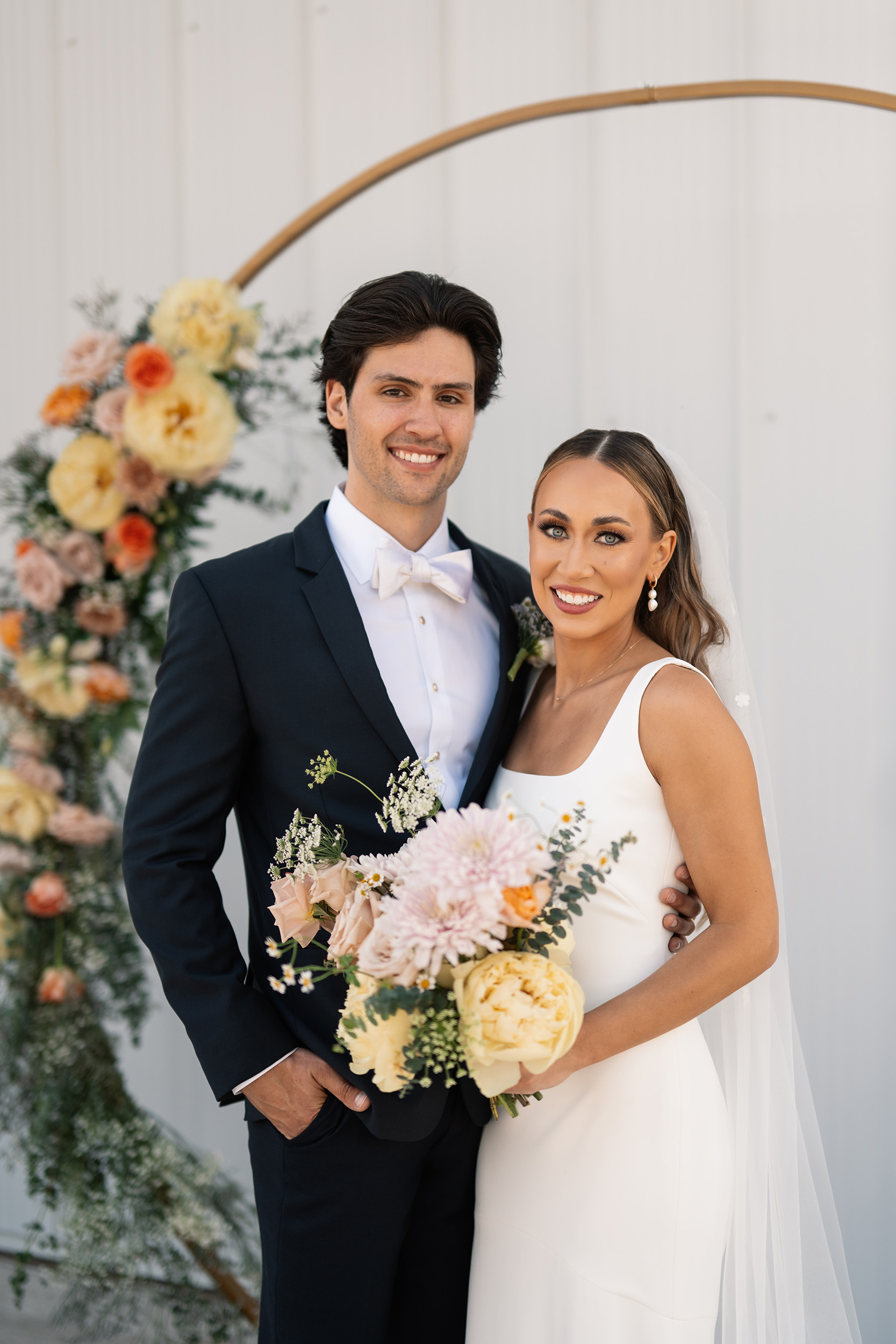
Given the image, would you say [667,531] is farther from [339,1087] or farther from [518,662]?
[339,1087]

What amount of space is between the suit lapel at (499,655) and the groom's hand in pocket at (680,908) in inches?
17.3

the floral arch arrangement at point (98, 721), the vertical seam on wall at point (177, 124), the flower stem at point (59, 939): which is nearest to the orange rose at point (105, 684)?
the floral arch arrangement at point (98, 721)

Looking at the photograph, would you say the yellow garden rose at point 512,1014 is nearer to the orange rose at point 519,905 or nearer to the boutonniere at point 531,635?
the orange rose at point 519,905

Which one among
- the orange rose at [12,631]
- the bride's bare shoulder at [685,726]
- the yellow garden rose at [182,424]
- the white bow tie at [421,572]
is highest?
the yellow garden rose at [182,424]

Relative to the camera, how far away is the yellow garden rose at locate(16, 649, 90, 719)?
261 centimetres

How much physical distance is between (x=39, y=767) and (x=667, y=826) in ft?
5.30

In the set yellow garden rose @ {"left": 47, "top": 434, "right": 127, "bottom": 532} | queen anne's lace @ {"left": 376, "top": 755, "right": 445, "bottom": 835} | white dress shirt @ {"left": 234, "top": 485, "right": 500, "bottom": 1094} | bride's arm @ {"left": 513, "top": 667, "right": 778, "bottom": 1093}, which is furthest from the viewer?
yellow garden rose @ {"left": 47, "top": 434, "right": 127, "bottom": 532}

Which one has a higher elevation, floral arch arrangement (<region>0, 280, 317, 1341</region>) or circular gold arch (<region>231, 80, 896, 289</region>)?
circular gold arch (<region>231, 80, 896, 289</region>)

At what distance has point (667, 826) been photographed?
6.41 ft

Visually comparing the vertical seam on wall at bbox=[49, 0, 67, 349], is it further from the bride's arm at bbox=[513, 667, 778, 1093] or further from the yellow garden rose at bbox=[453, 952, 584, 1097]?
the yellow garden rose at bbox=[453, 952, 584, 1097]

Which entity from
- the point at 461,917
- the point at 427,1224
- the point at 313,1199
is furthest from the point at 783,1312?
the point at 461,917

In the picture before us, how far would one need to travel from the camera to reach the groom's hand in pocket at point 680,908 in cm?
196

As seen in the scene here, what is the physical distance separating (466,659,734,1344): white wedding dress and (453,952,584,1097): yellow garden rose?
394 mm

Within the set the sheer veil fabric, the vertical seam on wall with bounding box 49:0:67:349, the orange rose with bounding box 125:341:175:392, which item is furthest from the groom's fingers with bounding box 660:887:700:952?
the vertical seam on wall with bounding box 49:0:67:349
